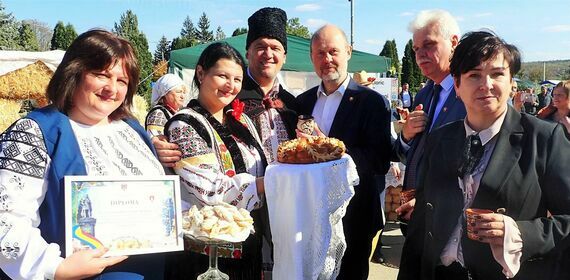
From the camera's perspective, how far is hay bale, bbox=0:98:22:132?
8550 millimetres

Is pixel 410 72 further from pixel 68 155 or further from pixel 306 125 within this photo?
pixel 68 155

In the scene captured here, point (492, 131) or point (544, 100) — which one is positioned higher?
point (492, 131)

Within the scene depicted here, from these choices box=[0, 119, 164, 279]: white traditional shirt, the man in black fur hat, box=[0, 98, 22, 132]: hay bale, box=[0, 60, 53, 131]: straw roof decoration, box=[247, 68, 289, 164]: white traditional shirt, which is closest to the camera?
box=[0, 119, 164, 279]: white traditional shirt

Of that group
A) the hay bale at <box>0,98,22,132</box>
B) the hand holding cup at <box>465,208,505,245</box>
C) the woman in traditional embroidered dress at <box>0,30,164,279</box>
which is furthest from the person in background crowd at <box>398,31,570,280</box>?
the hay bale at <box>0,98,22,132</box>

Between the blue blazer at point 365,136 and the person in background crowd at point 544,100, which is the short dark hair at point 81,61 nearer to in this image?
the blue blazer at point 365,136

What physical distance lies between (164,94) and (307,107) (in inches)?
115

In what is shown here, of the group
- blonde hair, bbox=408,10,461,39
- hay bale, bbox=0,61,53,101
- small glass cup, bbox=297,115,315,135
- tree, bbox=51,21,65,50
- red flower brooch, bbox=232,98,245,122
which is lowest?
small glass cup, bbox=297,115,315,135

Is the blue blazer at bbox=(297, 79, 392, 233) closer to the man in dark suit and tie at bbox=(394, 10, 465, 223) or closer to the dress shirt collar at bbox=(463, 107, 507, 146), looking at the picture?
the man in dark suit and tie at bbox=(394, 10, 465, 223)

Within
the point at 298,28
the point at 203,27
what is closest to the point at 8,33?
the point at 298,28

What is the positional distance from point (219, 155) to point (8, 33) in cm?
3308

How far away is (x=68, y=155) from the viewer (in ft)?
5.94

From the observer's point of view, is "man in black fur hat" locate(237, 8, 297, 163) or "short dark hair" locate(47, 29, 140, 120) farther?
"man in black fur hat" locate(237, 8, 297, 163)

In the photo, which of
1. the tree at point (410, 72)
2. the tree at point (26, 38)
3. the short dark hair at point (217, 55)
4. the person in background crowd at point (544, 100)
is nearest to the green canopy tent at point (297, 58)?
the short dark hair at point (217, 55)

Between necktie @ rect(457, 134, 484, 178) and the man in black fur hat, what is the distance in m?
1.24
